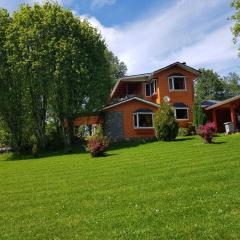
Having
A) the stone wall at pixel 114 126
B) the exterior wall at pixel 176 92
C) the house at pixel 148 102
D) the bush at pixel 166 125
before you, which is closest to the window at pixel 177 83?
the house at pixel 148 102

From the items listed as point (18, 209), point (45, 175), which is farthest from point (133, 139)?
point (18, 209)

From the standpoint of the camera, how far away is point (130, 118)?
41.9m

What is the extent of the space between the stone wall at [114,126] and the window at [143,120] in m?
1.35

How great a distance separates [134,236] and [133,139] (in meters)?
31.5

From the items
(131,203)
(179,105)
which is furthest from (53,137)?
(131,203)

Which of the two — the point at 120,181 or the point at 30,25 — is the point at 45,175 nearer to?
the point at 120,181

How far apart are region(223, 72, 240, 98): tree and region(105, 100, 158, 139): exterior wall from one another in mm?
55442

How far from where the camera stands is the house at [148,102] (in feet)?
137

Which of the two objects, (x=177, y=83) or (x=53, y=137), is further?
(x=177, y=83)

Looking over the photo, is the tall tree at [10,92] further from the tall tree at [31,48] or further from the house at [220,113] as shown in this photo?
the house at [220,113]

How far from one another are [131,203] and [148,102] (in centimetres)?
3040

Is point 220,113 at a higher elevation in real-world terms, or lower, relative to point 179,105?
lower

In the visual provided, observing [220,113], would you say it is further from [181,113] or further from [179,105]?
[179,105]

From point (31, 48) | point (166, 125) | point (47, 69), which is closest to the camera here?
point (166, 125)
